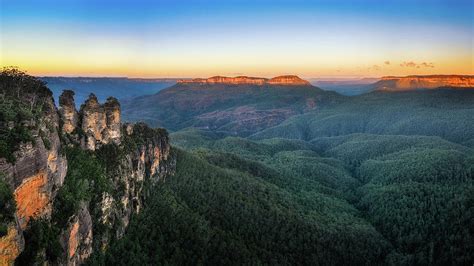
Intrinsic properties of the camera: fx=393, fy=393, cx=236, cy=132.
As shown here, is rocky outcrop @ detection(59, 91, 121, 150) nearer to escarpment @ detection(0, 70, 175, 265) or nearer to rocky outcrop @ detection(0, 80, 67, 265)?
escarpment @ detection(0, 70, 175, 265)

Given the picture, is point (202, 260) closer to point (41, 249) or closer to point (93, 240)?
point (93, 240)

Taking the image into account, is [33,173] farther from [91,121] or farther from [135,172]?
[135,172]

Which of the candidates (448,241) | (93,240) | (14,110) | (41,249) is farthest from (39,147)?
(448,241)

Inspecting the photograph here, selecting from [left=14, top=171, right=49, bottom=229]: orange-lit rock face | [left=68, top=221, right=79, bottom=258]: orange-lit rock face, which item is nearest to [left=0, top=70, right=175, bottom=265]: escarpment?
[left=14, top=171, right=49, bottom=229]: orange-lit rock face

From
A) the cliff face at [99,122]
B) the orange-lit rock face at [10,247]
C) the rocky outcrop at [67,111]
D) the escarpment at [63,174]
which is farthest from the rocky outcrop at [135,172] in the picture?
the orange-lit rock face at [10,247]

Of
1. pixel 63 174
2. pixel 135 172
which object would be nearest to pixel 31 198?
pixel 63 174

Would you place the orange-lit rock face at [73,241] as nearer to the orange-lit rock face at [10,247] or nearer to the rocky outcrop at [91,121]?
the orange-lit rock face at [10,247]

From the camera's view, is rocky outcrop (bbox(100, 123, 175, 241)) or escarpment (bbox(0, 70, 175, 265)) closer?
escarpment (bbox(0, 70, 175, 265))
